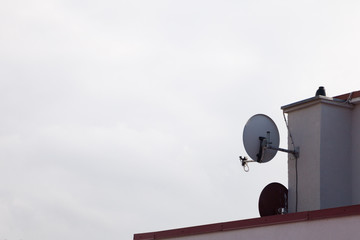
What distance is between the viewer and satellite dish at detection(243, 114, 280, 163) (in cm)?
1894

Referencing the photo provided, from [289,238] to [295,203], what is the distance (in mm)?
4878

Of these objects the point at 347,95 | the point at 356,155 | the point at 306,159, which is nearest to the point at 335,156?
the point at 356,155

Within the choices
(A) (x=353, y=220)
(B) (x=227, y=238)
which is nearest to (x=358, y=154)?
(B) (x=227, y=238)

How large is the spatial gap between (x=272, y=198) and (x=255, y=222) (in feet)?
13.9

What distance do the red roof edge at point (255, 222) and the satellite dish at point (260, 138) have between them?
109 inches

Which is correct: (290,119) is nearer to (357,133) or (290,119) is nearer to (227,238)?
(357,133)

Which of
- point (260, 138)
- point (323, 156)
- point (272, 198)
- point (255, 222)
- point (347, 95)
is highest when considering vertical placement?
point (347, 95)

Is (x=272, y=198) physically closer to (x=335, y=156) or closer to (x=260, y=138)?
(x=260, y=138)

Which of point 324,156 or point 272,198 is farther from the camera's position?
point 272,198

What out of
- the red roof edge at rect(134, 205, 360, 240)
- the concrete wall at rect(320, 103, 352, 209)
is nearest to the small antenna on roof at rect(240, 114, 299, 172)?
the concrete wall at rect(320, 103, 352, 209)

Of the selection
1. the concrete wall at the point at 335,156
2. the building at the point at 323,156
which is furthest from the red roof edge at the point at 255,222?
the concrete wall at the point at 335,156

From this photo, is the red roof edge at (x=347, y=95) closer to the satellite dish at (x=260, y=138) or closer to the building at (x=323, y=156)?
the building at (x=323, y=156)

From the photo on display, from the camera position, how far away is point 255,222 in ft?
49.6

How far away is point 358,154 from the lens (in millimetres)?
18641
